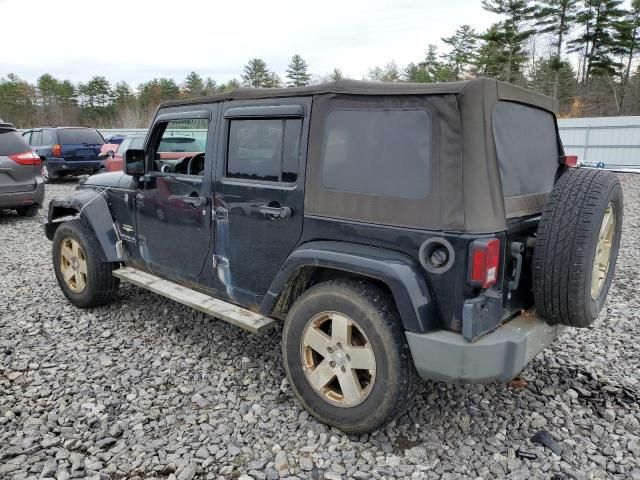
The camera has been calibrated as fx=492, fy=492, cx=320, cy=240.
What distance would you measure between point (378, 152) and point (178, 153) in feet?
7.70

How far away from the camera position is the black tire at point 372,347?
99.3 inches

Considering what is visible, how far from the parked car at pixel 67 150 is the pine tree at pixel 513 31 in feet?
102

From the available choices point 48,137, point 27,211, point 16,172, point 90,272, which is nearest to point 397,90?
point 90,272

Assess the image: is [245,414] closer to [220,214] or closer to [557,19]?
[220,214]

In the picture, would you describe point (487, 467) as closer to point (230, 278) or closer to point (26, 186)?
point (230, 278)

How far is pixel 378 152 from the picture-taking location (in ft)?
8.62

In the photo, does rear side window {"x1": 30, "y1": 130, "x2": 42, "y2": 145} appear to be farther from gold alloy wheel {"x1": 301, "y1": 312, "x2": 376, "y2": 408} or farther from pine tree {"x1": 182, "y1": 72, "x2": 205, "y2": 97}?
pine tree {"x1": 182, "y1": 72, "x2": 205, "y2": 97}

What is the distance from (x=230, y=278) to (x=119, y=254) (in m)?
1.50

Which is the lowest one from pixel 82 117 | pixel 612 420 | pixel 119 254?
pixel 612 420

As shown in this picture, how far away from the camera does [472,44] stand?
43.4 meters

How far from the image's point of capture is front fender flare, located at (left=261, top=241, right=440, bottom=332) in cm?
242

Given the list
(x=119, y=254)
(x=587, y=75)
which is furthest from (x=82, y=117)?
Result: (x=119, y=254)

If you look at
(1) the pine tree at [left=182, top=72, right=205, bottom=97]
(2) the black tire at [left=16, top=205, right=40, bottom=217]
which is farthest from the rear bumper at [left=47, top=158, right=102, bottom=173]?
(1) the pine tree at [left=182, top=72, right=205, bottom=97]

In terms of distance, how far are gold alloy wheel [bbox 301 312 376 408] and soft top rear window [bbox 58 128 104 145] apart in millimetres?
13819
